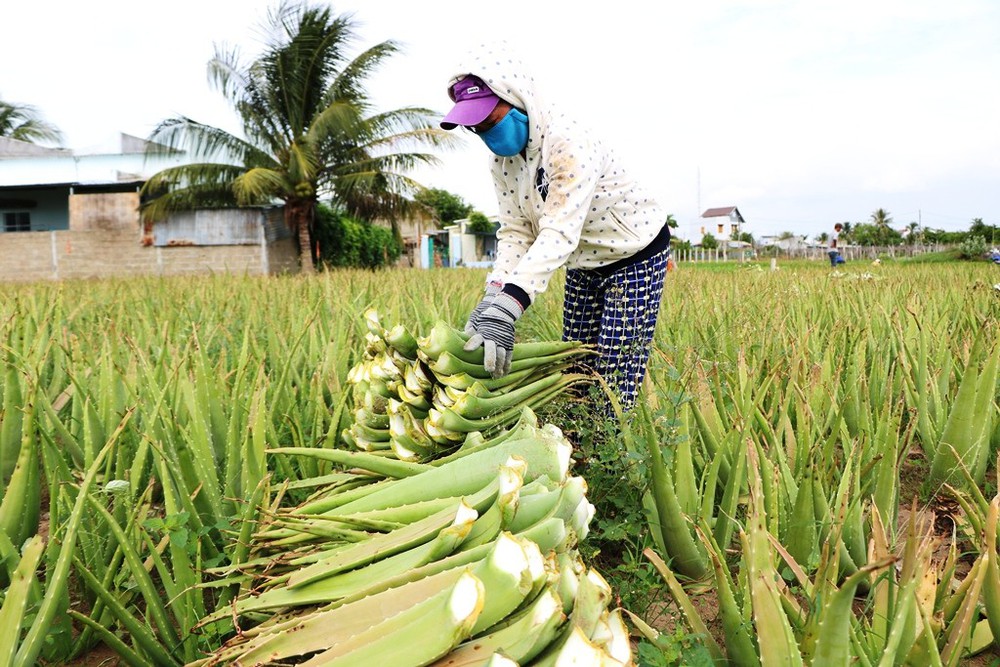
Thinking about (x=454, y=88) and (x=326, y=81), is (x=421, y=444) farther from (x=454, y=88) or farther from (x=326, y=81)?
(x=326, y=81)

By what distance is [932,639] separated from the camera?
0.92 metres

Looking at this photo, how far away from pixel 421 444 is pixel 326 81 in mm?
14649

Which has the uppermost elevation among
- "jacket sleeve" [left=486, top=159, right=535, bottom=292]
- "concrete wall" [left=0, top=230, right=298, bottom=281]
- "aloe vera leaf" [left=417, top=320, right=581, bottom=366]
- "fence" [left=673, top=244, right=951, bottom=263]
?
"fence" [left=673, top=244, right=951, bottom=263]

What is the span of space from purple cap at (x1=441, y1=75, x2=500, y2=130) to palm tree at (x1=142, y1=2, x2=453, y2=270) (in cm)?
1257

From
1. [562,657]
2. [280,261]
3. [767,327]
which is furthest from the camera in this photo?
[280,261]

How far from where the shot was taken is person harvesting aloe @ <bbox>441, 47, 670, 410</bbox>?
1.84 metres

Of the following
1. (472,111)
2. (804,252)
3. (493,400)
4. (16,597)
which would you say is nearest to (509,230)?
(472,111)

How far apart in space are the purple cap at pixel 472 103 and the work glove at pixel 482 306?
0.49 metres

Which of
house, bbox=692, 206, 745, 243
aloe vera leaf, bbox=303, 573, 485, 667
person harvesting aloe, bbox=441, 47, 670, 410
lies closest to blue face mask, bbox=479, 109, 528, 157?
person harvesting aloe, bbox=441, 47, 670, 410

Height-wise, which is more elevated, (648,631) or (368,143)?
(368,143)

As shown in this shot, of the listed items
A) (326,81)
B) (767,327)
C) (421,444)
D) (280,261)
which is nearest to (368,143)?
(326,81)

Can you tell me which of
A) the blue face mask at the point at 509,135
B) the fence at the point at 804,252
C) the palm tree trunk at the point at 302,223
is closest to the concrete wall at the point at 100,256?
the palm tree trunk at the point at 302,223

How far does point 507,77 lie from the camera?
72.9 inches

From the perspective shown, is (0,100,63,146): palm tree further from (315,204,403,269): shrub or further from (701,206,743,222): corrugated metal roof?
(701,206,743,222): corrugated metal roof
